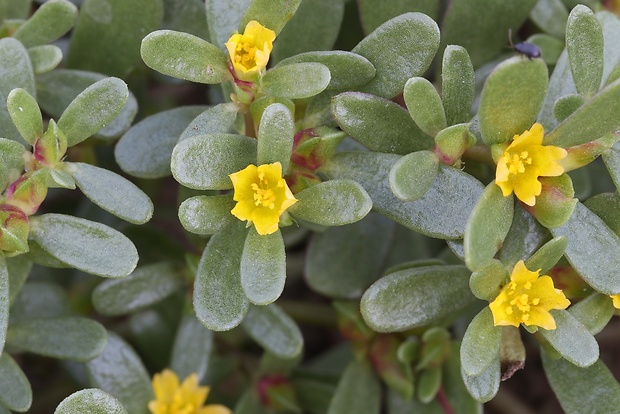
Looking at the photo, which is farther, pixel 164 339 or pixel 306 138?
pixel 164 339

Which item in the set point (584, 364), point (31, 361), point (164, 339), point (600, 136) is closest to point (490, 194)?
point (600, 136)

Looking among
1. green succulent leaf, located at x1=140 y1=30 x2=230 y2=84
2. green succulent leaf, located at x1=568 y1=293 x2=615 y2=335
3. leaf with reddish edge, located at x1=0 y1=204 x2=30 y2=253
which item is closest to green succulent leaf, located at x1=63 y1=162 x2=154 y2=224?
leaf with reddish edge, located at x1=0 y1=204 x2=30 y2=253

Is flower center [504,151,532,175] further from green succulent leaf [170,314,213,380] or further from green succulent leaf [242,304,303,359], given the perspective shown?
green succulent leaf [170,314,213,380]

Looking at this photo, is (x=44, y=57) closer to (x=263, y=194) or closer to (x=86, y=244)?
(x=86, y=244)

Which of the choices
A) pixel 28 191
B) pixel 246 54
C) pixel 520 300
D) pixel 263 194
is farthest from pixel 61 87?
pixel 520 300

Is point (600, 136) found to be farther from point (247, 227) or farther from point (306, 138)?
point (247, 227)

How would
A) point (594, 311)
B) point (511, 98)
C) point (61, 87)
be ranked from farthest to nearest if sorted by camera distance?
point (61, 87) < point (594, 311) < point (511, 98)
